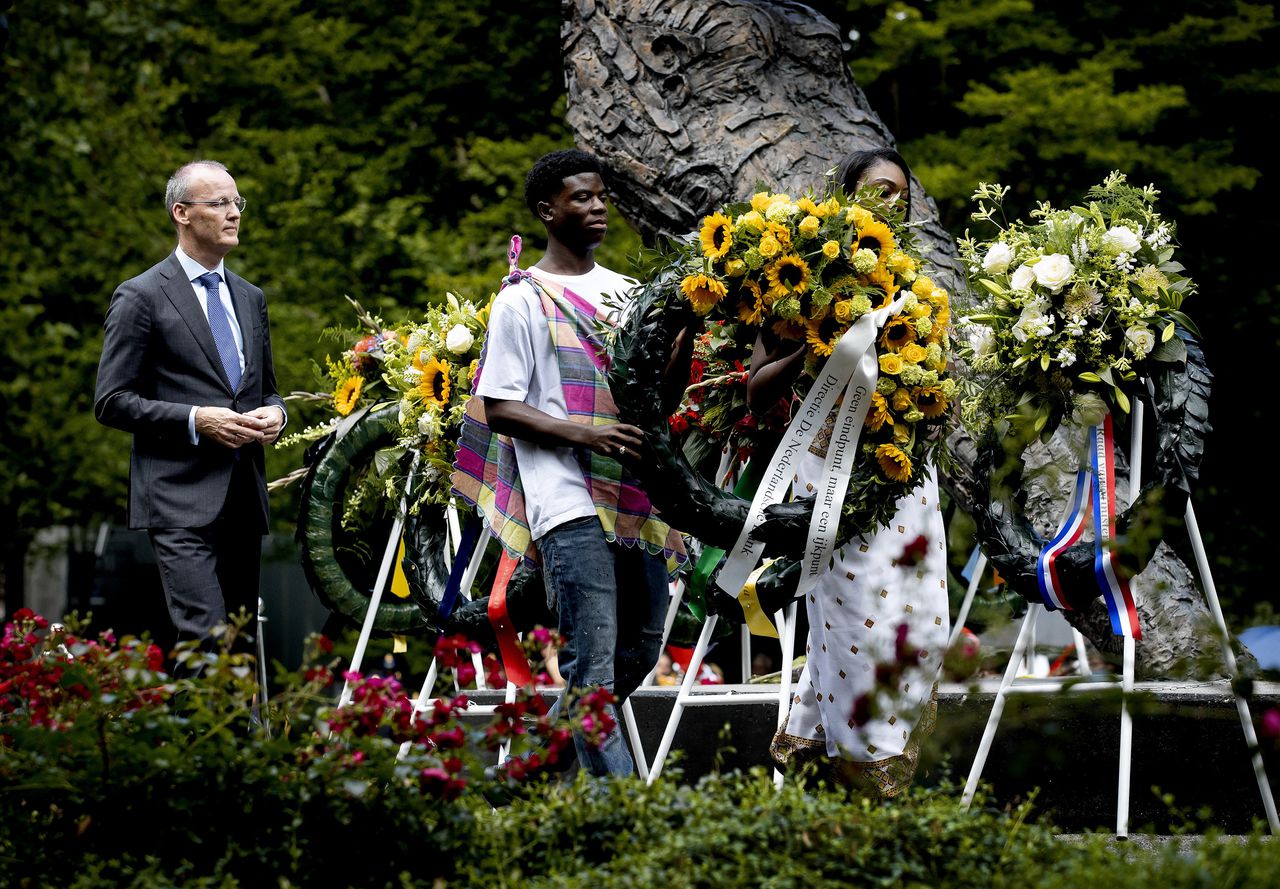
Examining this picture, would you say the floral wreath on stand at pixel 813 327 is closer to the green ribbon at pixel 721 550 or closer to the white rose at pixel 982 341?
the green ribbon at pixel 721 550

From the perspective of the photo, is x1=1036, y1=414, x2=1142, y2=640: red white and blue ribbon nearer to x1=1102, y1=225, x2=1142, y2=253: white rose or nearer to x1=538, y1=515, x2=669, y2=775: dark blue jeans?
x1=1102, y1=225, x2=1142, y2=253: white rose

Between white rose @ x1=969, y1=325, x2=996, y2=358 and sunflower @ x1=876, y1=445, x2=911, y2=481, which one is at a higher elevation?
white rose @ x1=969, y1=325, x2=996, y2=358

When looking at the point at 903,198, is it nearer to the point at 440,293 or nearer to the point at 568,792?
the point at 568,792

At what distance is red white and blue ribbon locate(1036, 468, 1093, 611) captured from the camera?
529cm

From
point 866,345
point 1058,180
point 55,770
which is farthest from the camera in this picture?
point 1058,180

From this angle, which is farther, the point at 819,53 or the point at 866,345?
the point at 819,53

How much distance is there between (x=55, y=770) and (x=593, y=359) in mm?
2246

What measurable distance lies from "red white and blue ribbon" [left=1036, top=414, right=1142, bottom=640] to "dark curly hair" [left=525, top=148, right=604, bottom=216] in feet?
6.10

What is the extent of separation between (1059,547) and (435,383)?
2.54m

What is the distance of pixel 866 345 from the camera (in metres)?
4.80

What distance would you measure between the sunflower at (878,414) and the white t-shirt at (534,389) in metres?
0.87

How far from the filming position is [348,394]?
23.9 feet

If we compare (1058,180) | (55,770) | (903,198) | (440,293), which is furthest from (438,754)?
(1058,180)

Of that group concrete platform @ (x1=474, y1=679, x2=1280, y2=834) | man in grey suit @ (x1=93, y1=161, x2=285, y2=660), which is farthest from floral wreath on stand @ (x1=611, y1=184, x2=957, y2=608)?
man in grey suit @ (x1=93, y1=161, x2=285, y2=660)
